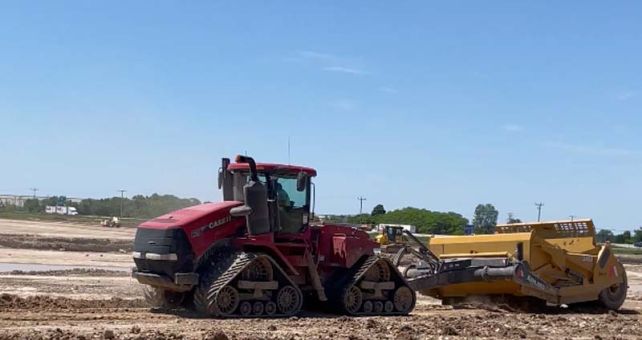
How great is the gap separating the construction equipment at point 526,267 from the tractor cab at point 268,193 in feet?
10.8

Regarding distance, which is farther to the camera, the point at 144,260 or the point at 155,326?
the point at 144,260

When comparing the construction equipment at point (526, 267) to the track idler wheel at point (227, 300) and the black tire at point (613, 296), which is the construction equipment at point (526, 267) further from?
the track idler wheel at point (227, 300)

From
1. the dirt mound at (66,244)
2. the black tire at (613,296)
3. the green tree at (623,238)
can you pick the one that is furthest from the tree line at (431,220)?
the black tire at (613,296)

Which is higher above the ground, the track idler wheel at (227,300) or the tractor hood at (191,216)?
the tractor hood at (191,216)

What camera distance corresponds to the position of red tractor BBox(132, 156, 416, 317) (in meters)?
14.5

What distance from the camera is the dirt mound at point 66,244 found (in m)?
43.6

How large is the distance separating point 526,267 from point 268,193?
5.42m

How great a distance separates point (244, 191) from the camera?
15125mm

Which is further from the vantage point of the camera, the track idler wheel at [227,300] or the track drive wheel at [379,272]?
the track drive wheel at [379,272]

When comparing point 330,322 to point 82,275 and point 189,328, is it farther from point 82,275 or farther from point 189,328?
point 82,275

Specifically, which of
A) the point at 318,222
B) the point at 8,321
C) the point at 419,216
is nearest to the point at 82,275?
the point at 318,222

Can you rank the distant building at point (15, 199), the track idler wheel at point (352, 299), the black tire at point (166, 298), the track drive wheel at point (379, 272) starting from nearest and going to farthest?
the black tire at point (166, 298) → the track idler wheel at point (352, 299) → the track drive wheel at point (379, 272) → the distant building at point (15, 199)

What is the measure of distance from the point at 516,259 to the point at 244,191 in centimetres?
576

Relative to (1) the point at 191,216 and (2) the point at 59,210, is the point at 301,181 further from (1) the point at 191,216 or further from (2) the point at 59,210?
(2) the point at 59,210
